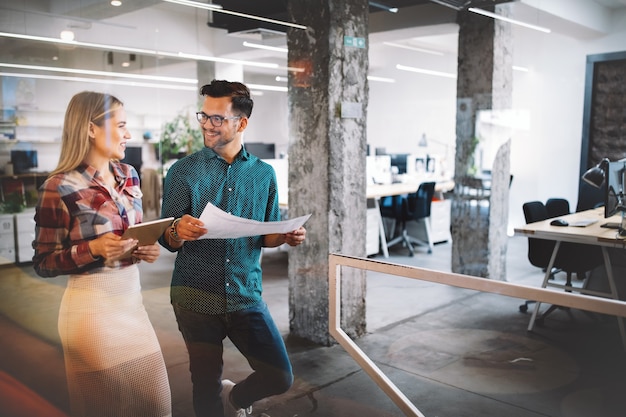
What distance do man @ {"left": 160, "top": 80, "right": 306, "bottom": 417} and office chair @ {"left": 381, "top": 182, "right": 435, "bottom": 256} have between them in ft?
15.8

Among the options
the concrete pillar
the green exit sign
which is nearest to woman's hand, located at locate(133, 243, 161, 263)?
the green exit sign

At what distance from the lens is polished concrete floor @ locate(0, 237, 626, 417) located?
253 cm

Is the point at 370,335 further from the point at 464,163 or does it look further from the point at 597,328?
the point at 464,163

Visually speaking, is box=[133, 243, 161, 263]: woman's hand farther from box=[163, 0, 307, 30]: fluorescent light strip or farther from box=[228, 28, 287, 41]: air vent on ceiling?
box=[228, 28, 287, 41]: air vent on ceiling

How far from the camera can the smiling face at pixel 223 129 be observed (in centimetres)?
206

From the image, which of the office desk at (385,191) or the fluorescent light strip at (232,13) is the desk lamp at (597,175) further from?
the office desk at (385,191)

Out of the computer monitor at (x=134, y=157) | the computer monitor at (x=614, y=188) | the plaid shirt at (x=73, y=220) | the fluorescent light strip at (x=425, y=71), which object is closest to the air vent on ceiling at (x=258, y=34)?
the computer monitor at (x=134, y=157)

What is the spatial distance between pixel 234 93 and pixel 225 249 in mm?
556

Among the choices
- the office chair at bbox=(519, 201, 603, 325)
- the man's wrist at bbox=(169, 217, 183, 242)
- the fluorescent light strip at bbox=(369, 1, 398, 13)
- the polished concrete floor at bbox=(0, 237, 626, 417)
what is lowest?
the polished concrete floor at bbox=(0, 237, 626, 417)

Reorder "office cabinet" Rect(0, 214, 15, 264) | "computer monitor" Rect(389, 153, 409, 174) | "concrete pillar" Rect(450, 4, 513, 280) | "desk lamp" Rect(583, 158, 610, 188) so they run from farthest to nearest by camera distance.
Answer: "computer monitor" Rect(389, 153, 409, 174) < "concrete pillar" Rect(450, 4, 513, 280) < "desk lamp" Rect(583, 158, 610, 188) < "office cabinet" Rect(0, 214, 15, 264)

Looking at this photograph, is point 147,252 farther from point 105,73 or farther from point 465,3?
point 465,3

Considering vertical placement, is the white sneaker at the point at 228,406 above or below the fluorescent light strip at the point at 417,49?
below

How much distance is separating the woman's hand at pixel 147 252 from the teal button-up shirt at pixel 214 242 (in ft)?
0.41

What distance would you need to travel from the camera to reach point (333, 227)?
12.0 feet
